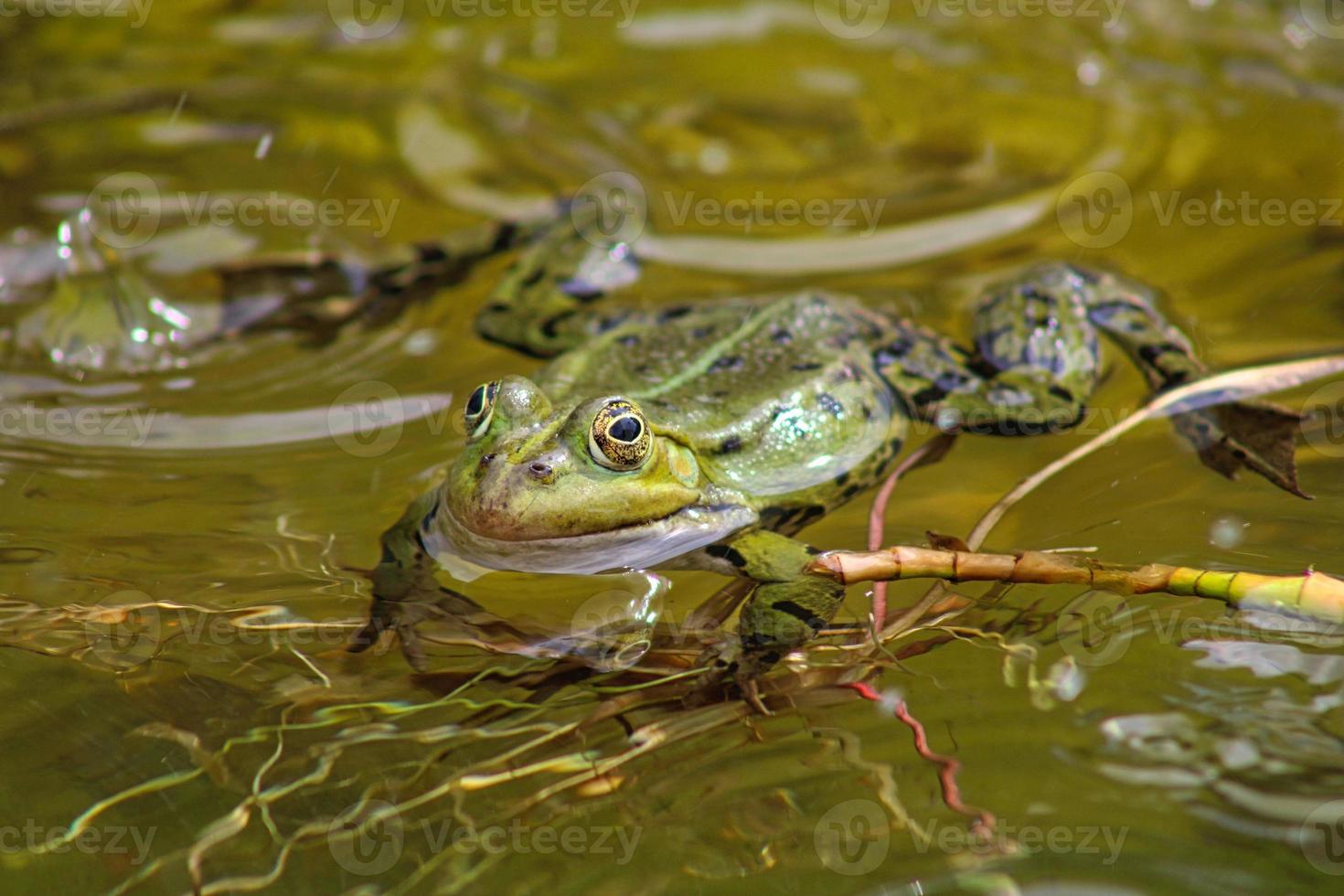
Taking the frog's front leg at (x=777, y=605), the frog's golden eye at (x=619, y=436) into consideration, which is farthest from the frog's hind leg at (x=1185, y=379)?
the frog's golden eye at (x=619, y=436)

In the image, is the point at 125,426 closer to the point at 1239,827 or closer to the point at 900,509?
the point at 900,509

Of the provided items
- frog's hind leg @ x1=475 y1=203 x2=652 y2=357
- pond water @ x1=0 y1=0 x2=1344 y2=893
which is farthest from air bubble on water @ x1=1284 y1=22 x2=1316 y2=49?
frog's hind leg @ x1=475 y1=203 x2=652 y2=357

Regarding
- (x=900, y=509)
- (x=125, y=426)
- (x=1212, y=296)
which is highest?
(x=1212, y=296)

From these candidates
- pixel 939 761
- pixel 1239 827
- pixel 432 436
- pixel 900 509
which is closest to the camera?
pixel 1239 827

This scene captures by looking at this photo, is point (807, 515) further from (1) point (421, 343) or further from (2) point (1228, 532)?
(1) point (421, 343)

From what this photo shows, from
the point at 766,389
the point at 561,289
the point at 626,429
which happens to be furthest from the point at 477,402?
the point at 561,289

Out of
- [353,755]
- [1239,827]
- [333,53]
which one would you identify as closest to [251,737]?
[353,755]
